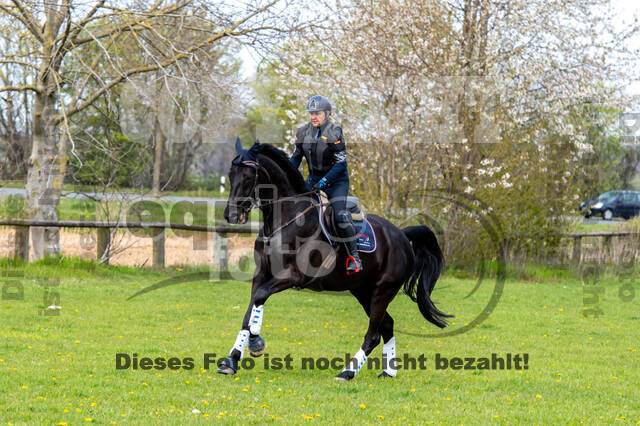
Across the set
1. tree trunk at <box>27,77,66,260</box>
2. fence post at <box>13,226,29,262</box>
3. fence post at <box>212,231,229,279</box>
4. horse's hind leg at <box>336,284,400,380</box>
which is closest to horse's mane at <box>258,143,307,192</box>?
horse's hind leg at <box>336,284,400,380</box>

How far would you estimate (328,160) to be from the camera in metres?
7.84

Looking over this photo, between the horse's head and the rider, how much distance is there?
75cm

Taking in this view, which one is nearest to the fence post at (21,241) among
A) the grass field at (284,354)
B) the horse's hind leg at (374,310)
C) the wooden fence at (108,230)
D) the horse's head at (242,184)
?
the wooden fence at (108,230)

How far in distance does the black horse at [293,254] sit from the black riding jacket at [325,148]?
10.6 inches

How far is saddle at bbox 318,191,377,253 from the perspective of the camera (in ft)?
25.9

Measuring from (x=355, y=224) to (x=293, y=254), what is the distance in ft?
3.20

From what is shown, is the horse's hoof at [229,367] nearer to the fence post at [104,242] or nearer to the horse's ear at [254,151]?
the horse's ear at [254,151]

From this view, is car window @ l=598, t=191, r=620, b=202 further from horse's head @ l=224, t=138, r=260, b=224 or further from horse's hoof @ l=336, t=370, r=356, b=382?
horse's head @ l=224, t=138, r=260, b=224

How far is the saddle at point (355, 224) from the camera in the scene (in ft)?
25.9

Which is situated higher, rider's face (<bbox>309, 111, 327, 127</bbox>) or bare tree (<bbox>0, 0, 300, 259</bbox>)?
bare tree (<bbox>0, 0, 300, 259</bbox>)

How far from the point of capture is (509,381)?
780 cm

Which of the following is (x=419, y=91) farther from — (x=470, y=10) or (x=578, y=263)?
(x=578, y=263)

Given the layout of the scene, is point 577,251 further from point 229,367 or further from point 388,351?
point 229,367

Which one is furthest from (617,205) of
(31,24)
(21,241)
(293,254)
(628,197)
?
(293,254)
